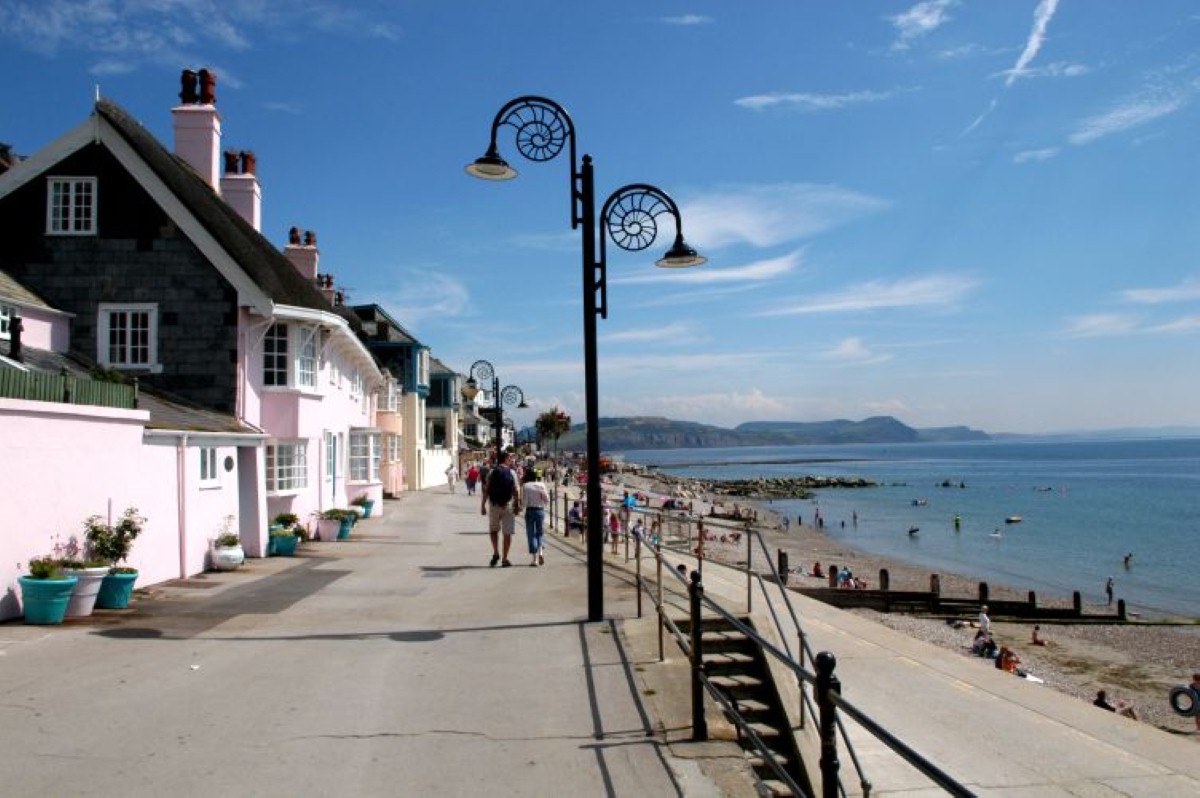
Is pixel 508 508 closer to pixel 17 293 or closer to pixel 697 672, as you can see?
pixel 697 672

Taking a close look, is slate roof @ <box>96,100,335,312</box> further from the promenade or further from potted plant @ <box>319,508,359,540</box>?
the promenade

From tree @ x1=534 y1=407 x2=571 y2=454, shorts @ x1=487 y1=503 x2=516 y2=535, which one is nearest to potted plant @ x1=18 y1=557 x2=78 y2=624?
shorts @ x1=487 y1=503 x2=516 y2=535

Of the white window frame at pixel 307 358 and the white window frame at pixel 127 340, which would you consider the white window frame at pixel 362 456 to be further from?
the white window frame at pixel 127 340

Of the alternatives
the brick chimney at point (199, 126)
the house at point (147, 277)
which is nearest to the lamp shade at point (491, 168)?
the house at point (147, 277)

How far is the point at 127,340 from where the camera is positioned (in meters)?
18.4

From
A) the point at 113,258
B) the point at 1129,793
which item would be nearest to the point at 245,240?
the point at 113,258

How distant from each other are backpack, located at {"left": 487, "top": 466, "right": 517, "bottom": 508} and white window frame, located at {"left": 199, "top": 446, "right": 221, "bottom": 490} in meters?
4.81

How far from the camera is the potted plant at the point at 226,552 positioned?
15.5 meters

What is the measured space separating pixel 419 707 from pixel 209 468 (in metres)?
10.3

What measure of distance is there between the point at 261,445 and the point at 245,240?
553 cm

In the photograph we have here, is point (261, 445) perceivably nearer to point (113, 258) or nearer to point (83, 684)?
point (113, 258)

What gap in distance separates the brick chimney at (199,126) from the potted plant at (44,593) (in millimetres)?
16083

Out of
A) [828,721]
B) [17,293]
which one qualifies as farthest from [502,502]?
[828,721]

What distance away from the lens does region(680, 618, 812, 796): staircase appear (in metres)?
7.43
